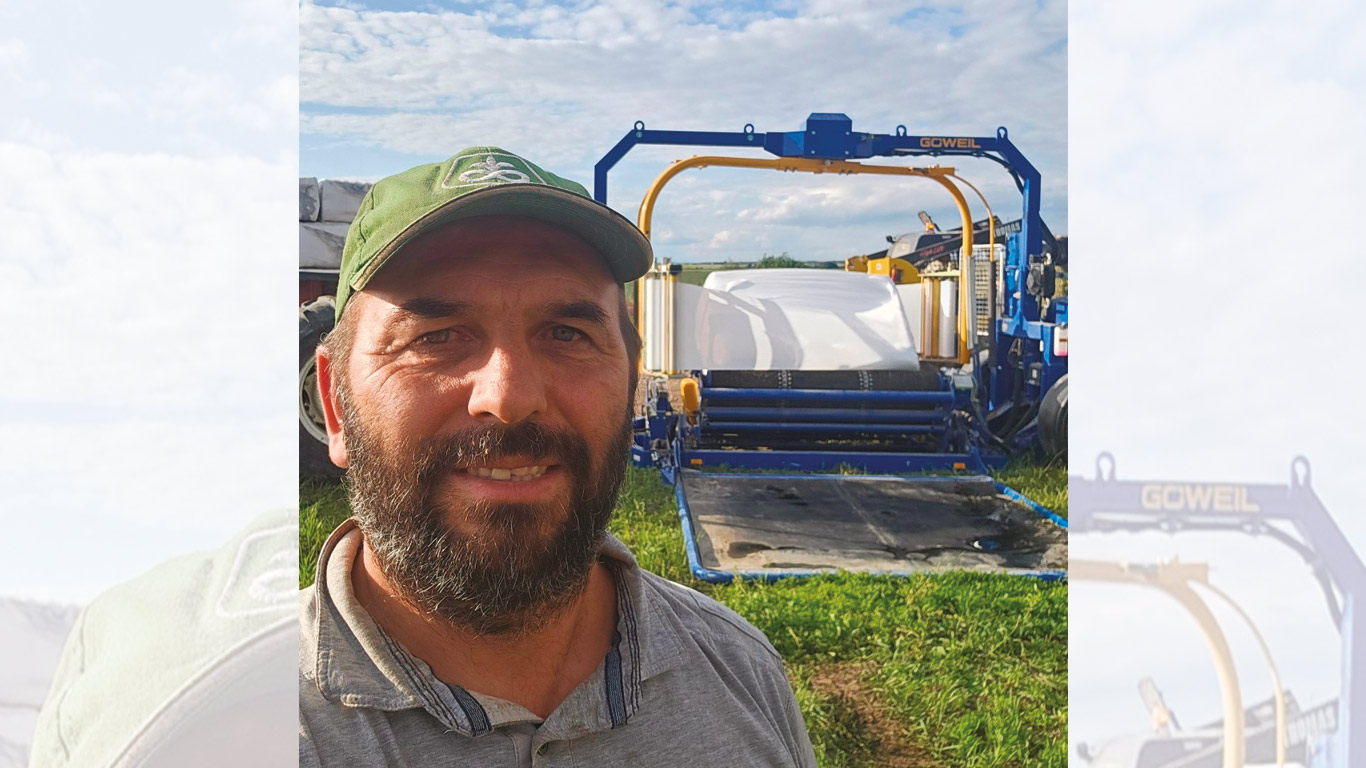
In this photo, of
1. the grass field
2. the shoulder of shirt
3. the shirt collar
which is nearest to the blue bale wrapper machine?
the grass field

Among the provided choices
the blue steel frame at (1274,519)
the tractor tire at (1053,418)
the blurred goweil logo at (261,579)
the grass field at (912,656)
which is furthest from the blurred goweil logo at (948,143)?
the blurred goweil logo at (261,579)

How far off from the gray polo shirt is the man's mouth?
0.46ft

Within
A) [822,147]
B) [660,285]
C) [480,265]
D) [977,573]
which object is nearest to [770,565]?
[977,573]

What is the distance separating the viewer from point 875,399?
13.8 feet

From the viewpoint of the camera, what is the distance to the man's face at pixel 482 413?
78cm

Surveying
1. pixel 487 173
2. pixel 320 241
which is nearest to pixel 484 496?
pixel 487 173

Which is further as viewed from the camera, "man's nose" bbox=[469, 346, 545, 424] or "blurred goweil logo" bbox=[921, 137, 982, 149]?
"blurred goweil logo" bbox=[921, 137, 982, 149]

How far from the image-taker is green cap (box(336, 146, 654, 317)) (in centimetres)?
76

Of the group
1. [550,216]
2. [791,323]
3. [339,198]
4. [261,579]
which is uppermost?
[339,198]

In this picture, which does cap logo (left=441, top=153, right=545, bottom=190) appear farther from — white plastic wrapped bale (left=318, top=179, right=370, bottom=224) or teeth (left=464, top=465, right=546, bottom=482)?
white plastic wrapped bale (left=318, top=179, right=370, bottom=224)

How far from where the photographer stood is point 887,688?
2062 mm

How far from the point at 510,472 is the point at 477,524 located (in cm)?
5

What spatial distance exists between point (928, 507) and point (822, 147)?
142 centimetres

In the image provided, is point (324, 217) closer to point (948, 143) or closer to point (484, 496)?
point (484, 496)
